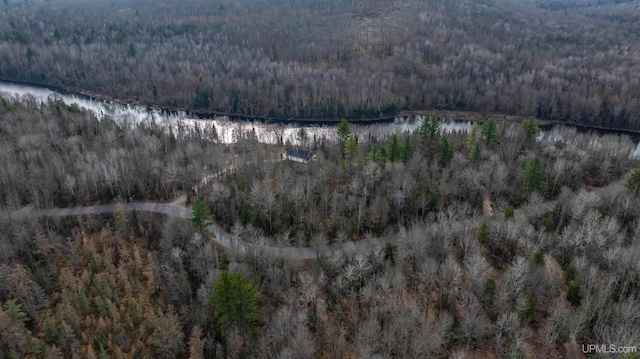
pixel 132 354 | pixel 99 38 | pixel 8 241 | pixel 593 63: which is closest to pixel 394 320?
pixel 132 354

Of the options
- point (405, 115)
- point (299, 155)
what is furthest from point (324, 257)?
point (405, 115)

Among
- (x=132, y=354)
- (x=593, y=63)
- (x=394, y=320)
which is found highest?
(x=593, y=63)

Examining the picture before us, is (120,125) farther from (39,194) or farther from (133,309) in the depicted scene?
(133,309)

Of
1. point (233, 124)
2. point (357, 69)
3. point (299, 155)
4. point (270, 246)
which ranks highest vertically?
point (357, 69)

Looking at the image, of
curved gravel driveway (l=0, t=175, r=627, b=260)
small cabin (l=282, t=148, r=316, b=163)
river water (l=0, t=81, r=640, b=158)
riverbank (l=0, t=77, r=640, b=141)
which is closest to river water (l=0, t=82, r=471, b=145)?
river water (l=0, t=81, r=640, b=158)

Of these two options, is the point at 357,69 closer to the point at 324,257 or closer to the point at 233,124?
the point at 233,124

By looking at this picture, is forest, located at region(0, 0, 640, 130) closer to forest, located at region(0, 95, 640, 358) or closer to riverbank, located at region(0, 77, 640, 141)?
riverbank, located at region(0, 77, 640, 141)

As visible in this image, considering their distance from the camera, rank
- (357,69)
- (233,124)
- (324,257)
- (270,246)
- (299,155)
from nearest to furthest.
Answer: (324,257), (270,246), (299,155), (233,124), (357,69)

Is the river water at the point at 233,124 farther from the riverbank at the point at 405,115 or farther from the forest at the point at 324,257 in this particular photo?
the forest at the point at 324,257
